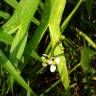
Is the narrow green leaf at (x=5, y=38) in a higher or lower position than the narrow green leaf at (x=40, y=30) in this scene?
higher

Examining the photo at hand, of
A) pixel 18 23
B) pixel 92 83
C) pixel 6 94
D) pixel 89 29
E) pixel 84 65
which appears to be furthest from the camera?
pixel 89 29

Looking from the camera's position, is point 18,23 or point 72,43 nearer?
point 18,23

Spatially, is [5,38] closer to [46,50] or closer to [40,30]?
[40,30]

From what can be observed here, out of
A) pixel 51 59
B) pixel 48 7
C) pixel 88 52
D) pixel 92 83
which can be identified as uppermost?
pixel 48 7

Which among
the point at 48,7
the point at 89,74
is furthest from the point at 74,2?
the point at 48,7

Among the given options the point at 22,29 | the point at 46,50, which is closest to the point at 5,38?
the point at 22,29

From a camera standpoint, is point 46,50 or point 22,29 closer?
point 22,29

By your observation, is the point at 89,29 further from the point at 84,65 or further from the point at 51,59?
the point at 51,59

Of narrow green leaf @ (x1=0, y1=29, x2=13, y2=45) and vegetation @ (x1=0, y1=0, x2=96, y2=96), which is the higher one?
narrow green leaf @ (x1=0, y1=29, x2=13, y2=45)
